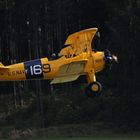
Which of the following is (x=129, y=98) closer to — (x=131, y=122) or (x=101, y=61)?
(x=131, y=122)

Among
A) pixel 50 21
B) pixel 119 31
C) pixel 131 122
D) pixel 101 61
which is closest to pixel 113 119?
pixel 131 122

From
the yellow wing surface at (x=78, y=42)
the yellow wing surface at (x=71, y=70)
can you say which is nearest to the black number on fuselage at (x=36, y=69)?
the yellow wing surface at (x=71, y=70)

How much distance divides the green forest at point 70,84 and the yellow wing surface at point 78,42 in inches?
936

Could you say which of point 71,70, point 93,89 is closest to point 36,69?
point 71,70

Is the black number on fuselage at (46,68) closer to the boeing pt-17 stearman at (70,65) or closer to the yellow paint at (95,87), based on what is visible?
the boeing pt-17 stearman at (70,65)

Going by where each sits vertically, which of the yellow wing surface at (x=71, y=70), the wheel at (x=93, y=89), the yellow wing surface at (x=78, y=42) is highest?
the yellow wing surface at (x=78, y=42)

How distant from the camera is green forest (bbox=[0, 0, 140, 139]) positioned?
51.3 metres

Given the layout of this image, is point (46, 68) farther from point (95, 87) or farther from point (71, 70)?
→ point (95, 87)

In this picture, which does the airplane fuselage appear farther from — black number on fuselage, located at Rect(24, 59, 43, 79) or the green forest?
the green forest

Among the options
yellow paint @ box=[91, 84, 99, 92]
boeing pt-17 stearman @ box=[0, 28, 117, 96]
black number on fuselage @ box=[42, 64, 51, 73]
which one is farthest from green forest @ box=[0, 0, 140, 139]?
yellow paint @ box=[91, 84, 99, 92]

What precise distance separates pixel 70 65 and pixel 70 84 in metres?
31.8

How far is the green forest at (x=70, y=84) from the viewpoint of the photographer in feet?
168

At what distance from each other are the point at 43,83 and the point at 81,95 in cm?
604

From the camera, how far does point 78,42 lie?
26031 millimetres
